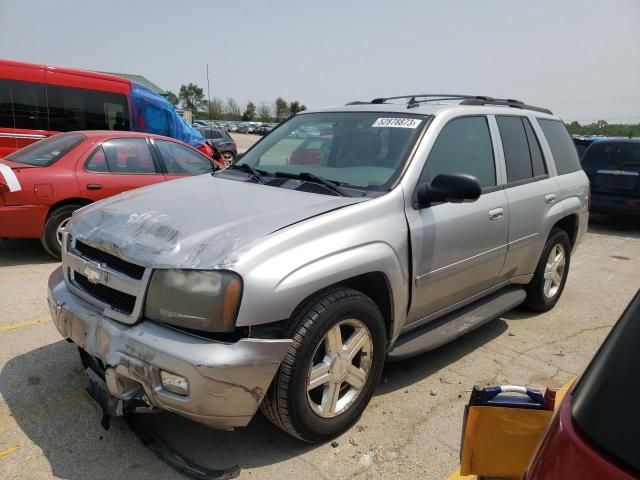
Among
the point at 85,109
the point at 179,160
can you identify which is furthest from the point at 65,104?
the point at 179,160

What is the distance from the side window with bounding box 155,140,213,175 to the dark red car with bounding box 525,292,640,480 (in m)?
6.29

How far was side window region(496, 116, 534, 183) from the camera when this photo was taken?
4.10m

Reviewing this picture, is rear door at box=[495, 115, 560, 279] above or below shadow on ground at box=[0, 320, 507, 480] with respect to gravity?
above

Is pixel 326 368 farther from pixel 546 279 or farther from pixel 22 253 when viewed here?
pixel 22 253

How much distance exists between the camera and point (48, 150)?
6.19 meters

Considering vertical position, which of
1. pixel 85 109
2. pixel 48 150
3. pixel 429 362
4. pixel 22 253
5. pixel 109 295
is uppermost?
pixel 85 109

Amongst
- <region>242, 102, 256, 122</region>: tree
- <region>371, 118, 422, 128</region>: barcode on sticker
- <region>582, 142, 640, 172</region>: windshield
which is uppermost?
<region>242, 102, 256, 122</region>: tree

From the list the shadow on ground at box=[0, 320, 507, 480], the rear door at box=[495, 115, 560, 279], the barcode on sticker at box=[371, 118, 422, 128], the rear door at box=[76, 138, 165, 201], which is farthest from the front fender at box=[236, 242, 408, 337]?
the rear door at box=[76, 138, 165, 201]

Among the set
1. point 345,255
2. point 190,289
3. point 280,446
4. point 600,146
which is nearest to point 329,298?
point 345,255

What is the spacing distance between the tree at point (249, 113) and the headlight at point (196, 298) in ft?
308

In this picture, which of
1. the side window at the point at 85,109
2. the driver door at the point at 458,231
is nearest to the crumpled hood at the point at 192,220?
the driver door at the point at 458,231

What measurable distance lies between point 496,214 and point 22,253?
563 centimetres

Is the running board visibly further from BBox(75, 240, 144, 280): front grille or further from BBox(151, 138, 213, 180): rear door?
BBox(151, 138, 213, 180): rear door

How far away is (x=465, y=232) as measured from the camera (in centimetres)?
347
